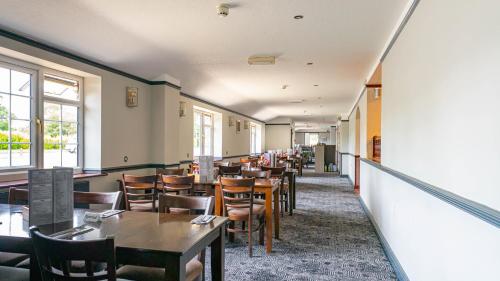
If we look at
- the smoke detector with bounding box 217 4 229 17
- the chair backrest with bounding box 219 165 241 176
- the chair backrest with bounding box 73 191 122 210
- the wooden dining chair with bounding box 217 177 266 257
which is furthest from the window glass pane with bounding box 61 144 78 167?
the smoke detector with bounding box 217 4 229 17

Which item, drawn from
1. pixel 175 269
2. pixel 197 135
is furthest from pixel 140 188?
pixel 197 135

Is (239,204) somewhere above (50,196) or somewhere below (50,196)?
below

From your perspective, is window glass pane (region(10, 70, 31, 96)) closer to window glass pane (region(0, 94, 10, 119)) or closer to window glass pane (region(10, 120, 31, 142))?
window glass pane (region(0, 94, 10, 119))

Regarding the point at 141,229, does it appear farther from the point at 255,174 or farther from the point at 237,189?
the point at 255,174

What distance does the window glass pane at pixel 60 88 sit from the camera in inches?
160

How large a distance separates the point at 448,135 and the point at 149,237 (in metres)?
1.68

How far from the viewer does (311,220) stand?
525cm

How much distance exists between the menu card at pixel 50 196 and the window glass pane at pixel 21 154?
2.20m

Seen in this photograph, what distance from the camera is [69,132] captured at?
4480 mm

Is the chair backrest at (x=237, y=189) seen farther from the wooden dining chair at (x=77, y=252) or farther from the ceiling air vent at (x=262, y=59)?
the wooden dining chair at (x=77, y=252)

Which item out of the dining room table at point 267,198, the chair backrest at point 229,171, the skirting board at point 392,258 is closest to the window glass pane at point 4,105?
the dining room table at point 267,198

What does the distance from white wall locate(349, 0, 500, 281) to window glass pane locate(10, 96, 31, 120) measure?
3.90 metres

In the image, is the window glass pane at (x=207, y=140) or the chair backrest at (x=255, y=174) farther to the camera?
the window glass pane at (x=207, y=140)

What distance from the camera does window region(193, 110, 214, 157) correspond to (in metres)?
8.05
